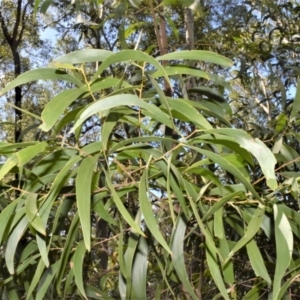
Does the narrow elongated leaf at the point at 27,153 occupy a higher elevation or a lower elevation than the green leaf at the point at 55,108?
lower

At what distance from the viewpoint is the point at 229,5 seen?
16.7 ft

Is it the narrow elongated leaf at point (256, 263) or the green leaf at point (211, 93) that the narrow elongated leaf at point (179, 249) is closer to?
the narrow elongated leaf at point (256, 263)

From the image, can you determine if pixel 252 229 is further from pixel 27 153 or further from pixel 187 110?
pixel 27 153

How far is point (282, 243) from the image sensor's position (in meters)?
0.63

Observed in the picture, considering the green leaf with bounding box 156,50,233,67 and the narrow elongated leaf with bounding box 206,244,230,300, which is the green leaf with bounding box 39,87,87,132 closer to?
the green leaf with bounding box 156,50,233,67

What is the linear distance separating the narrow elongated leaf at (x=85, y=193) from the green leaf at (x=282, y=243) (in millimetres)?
263

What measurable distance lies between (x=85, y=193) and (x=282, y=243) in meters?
0.29

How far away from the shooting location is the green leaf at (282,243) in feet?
1.99

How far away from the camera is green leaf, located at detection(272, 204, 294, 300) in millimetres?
606

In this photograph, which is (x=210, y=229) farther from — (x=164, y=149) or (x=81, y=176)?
(x=81, y=176)

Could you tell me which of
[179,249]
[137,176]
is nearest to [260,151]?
[179,249]

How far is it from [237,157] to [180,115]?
0.12 metres

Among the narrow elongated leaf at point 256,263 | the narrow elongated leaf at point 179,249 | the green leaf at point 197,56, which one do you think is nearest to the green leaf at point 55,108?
the green leaf at point 197,56

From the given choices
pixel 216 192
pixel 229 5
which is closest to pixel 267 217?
pixel 216 192
